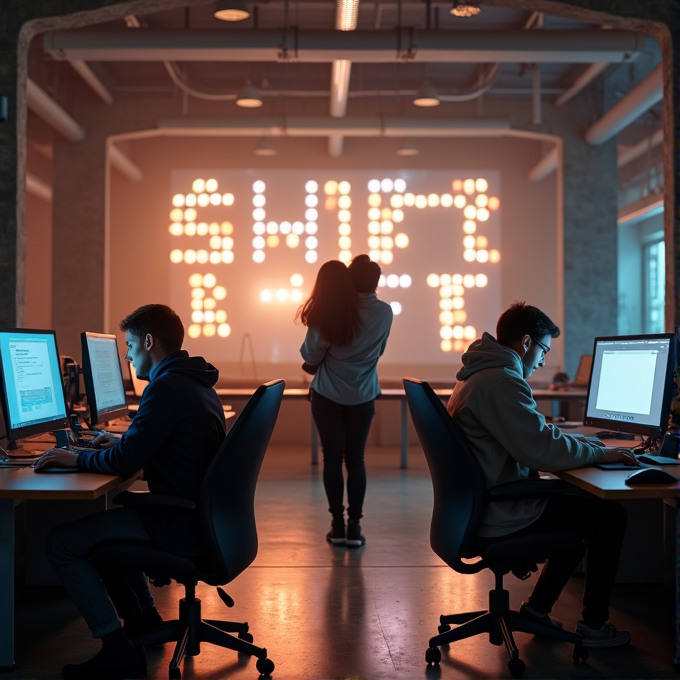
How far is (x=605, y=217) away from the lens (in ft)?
31.5

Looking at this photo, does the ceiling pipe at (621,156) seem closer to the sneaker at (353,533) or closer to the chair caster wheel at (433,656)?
the sneaker at (353,533)

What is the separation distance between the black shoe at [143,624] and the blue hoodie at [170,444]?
0.49 meters

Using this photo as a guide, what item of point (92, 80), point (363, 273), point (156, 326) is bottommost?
point (156, 326)

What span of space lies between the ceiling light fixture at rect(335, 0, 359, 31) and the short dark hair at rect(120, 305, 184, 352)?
4039 mm

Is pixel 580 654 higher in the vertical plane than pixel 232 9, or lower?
lower

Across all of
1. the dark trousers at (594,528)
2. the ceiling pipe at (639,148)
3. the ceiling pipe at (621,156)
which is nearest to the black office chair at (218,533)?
the dark trousers at (594,528)

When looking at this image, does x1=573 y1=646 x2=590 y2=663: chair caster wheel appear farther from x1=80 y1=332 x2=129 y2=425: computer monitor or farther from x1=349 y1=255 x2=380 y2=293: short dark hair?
x1=349 y1=255 x2=380 y2=293: short dark hair

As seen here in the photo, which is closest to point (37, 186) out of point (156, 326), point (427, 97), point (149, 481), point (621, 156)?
point (427, 97)

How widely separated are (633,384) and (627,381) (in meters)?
0.05

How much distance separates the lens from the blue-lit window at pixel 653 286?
49.8 feet

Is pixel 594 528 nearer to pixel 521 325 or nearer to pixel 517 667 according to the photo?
pixel 517 667

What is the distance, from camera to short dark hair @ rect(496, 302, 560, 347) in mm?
2893

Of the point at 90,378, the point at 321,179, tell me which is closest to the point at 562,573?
the point at 90,378

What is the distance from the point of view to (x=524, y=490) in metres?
2.61
